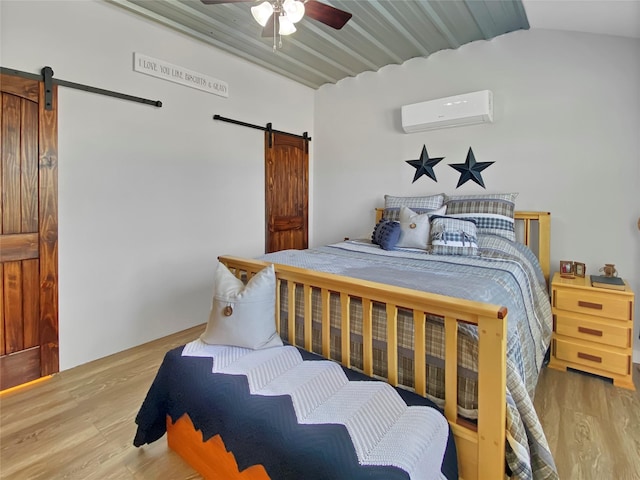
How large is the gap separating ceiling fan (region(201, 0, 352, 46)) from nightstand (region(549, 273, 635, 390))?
91.0 inches

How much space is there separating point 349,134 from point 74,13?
2.68 m

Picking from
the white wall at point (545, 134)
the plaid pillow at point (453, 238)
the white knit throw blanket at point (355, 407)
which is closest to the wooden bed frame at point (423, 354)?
the white knit throw blanket at point (355, 407)

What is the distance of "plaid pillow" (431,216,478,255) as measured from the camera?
2288 mm

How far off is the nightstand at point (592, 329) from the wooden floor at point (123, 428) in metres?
0.10

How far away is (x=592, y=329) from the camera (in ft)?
7.32

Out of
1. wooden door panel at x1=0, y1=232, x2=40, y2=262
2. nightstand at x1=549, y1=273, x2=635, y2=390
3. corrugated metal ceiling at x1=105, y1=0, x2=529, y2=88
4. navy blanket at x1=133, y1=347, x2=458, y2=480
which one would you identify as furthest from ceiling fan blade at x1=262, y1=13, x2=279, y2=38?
nightstand at x1=549, y1=273, x2=635, y2=390

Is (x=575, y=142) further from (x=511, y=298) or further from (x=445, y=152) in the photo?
(x=511, y=298)

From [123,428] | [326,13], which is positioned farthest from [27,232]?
[326,13]

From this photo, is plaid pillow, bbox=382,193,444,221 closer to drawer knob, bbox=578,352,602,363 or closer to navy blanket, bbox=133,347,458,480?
drawer knob, bbox=578,352,602,363

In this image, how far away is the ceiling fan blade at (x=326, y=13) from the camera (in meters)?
1.83

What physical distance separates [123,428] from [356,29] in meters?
3.29

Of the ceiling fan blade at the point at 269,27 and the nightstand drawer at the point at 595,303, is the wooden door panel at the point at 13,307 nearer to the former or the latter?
the ceiling fan blade at the point at 269,27

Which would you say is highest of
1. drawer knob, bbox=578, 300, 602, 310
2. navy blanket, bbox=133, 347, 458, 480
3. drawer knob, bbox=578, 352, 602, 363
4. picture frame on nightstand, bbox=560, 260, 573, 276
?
picture frame on nightstand, bbox=560, 260, 573, 276

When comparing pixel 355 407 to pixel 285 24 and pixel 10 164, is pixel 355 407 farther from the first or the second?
pixel 10 164
